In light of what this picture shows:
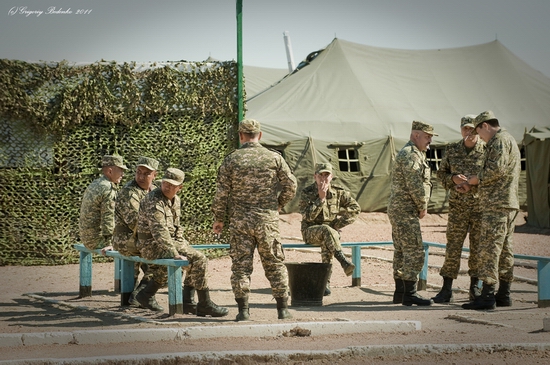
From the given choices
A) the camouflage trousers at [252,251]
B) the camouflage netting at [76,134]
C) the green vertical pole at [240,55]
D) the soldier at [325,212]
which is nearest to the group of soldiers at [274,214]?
the camouflage trousers at [252,251]

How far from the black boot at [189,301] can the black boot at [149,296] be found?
0.27 meters

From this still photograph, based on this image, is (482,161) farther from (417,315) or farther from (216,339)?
(216,339)

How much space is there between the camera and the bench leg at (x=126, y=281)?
27.3 feet

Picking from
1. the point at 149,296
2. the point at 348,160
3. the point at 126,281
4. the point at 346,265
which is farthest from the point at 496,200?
the point at 348,160

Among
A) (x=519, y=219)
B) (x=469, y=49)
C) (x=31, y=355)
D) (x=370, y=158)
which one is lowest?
(x=31, y=355)

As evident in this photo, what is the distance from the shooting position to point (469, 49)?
2589 centimetres

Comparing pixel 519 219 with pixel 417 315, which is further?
pixel 519 219

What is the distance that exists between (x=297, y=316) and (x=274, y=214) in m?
0.95

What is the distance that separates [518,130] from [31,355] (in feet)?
62.0

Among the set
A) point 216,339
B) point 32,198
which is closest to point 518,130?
point 32,198

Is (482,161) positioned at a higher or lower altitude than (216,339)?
higher

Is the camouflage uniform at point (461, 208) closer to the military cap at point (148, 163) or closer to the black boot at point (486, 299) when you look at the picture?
the black boot at point (486, 299)

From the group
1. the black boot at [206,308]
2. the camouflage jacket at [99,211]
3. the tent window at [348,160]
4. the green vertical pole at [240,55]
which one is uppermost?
the green vertical pole at [240,55]

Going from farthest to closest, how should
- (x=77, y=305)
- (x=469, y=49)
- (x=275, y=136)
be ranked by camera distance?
(x=469, y=49)
(x=275, y=136)
(x=77, y=305)
